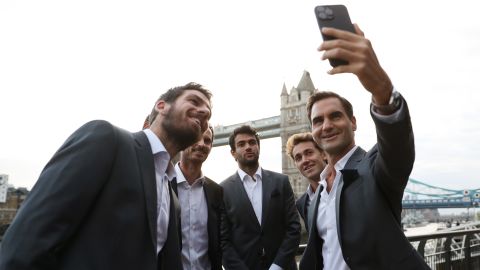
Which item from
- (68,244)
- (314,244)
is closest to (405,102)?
(314,244)

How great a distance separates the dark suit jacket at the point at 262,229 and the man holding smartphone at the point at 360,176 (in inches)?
30.9

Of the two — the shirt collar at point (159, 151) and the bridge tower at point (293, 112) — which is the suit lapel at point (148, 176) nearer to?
the shirt collar at point (159, 151)

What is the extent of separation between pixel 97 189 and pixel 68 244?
0.56 ft

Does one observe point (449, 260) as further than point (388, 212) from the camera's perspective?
Yes

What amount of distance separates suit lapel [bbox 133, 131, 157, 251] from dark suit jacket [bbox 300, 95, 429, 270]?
0.63 meters

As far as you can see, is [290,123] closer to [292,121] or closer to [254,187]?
[292,121]

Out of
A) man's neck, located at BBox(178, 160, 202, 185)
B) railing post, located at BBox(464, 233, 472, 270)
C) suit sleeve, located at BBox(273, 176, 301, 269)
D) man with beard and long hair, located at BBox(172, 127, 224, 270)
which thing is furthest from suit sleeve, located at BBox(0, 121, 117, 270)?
railing post, located at BBox(464, 233, 472, 270)

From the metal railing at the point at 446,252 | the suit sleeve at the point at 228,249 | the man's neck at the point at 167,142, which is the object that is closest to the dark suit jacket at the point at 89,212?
the man's neck at the point at 167,142

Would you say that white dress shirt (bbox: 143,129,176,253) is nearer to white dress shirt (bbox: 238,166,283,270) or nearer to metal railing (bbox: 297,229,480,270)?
white dress shirt (bbox: 238,166,283,270)

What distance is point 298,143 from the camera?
2711 mm

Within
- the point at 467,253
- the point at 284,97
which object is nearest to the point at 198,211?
the point at 467,253

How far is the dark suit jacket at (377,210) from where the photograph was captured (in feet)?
3.47

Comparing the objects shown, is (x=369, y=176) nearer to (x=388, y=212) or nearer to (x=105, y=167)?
(x=388, y=212)

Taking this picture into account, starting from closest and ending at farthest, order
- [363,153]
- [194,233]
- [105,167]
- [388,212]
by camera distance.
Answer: [105,167] < [388,212] < [363,153] < [194,233]
